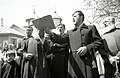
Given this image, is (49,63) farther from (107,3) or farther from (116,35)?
(107,3)

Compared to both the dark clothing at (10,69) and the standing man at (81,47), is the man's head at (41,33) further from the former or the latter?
the dark clothing at (10,69)

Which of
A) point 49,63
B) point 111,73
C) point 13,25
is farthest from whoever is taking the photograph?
point 13,25

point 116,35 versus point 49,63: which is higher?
point 116,35

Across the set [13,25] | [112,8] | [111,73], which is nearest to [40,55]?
[111,73]

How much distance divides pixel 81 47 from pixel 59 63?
1716mm

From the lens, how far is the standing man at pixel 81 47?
5832mm

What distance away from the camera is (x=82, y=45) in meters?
5.99

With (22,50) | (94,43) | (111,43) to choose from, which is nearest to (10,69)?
(22,50)

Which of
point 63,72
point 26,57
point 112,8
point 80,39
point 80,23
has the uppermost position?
point 112,8

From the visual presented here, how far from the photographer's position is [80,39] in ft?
19.8

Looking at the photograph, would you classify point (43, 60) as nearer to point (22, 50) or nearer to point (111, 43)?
point (22, 50)

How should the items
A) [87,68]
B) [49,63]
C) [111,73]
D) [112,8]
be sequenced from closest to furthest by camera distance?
[87,68] → [111,73] → [49,63] → [112,8]

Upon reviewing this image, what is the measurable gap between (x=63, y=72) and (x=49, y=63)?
Result: 0.49 metres

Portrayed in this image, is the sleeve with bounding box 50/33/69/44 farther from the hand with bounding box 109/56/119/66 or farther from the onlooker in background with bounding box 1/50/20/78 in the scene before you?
the onlooker in background with bounding box 1/50/20/78
